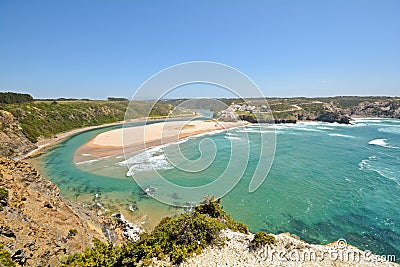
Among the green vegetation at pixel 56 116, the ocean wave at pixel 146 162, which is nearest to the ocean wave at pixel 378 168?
the ocean wave at pixel 146 162

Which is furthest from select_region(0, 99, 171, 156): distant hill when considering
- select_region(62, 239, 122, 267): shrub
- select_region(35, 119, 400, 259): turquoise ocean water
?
select_region(62, 239, 122, 267): shrub

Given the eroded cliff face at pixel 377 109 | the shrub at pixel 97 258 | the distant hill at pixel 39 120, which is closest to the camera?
the shrub at pixel 97 258

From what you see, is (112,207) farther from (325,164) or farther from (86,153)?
(325,164)

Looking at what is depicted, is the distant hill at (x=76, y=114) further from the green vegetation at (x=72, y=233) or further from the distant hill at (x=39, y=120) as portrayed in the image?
the green vegetation at (x=72, y=233)

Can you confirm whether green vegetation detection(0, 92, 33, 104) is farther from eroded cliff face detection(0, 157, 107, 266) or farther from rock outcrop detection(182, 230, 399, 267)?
rock outcrop detection(182, 230, 399, 267)

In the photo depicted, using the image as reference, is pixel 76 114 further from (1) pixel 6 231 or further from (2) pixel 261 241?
(2) pixel 261 241

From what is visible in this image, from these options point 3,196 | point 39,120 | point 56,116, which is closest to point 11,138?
point 39,120
